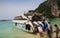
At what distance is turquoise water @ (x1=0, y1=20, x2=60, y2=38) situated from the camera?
9.73ft

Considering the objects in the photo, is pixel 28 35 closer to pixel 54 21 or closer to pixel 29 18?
pixel 29 18

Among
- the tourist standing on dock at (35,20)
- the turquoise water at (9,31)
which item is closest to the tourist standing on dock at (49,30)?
the tourist standing on dock at (35,20)

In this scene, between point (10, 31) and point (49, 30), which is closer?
point (49, 30)

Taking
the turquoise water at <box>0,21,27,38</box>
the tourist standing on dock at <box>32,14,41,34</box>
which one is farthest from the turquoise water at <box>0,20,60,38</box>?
the tourist standing on dock at <box>32,14,41,34</box>

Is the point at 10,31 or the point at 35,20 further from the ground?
the point at 35,20

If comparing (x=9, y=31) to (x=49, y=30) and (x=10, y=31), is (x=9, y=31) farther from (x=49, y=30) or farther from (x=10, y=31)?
(x=49, y=30)

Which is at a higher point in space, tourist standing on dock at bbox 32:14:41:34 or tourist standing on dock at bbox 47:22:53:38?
tourist standing on dock at bbox 32:14:41:34

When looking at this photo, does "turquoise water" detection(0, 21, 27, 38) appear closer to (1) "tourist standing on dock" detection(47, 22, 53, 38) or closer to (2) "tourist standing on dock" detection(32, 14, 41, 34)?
(2) "tourist standing on dock" detection(32, 14, 41, 34)

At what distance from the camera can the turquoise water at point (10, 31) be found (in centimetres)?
296

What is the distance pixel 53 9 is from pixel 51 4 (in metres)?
0.10

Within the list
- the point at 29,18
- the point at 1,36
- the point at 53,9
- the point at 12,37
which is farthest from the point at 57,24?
the point at 1,36

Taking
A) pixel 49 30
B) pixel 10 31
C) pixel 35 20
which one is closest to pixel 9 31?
pixel 10 31

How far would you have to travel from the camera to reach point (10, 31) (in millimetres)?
3031

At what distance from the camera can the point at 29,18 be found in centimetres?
300
